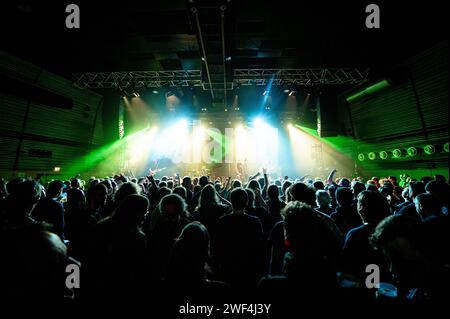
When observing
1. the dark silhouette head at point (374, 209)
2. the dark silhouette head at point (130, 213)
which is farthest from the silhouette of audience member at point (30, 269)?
the dark silhouette head at point (374, 209)

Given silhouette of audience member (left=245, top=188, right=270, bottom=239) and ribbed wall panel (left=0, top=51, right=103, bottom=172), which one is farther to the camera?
ribbed wall panel (left=0, top=51, right=103, bottom=172)

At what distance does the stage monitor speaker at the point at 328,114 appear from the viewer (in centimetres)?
1060

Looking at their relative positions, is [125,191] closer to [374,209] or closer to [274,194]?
[274,194]

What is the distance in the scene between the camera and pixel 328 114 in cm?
1064

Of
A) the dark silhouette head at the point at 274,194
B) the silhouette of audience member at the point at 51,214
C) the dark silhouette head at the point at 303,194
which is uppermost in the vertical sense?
the dark silhouette head at the point at 303,194

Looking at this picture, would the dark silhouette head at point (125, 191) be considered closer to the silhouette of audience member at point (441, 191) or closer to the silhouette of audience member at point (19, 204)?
the silhouette of audience member at point (19, 204)

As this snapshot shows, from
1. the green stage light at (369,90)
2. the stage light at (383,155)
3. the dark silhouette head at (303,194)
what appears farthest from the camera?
the stage light at (383,155)

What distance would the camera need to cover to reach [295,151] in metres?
15.8

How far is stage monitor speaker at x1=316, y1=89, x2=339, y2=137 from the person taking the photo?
10.6 meters

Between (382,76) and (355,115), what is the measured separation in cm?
287

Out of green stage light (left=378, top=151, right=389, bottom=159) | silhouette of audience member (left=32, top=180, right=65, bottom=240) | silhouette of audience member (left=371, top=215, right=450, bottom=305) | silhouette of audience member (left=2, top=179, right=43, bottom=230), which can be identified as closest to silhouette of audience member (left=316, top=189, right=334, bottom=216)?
silhouette of audience member (left=371, top=215, right=450, bottom=305)

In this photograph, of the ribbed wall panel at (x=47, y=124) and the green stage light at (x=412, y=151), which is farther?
the green stage light at (x=412, y=151)

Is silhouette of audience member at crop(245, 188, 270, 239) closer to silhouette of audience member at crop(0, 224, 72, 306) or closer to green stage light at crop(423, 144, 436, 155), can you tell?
silhouette of audience member at crop(0, 224, 72, 306)
